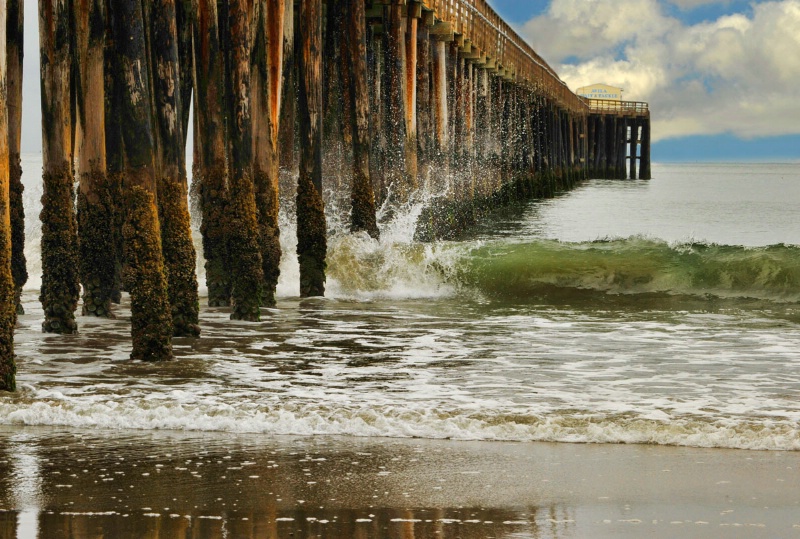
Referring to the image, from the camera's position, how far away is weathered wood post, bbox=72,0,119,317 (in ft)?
30.8

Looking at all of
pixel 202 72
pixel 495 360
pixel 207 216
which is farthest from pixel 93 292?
pixel 495 360

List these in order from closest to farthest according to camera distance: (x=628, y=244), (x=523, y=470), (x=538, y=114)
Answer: (x=523, y=470)
(x=628, y=244)
(x=538, y=114)

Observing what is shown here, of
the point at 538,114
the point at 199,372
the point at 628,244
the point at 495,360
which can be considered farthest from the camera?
the point at 538,114

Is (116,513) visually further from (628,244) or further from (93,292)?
(628,244)

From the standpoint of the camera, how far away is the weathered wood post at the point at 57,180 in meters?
9.42

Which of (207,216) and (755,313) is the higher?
(207,216)

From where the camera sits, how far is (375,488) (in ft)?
16.4

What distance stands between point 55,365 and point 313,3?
5.15 metres

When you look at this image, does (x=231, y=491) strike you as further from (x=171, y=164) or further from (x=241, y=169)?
(x=241, y=169)

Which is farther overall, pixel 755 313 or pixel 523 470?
pixel 755 313

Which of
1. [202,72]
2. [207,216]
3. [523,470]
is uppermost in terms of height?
[202,72]

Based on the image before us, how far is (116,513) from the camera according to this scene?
4.61m

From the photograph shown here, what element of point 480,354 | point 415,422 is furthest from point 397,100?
point 415,422

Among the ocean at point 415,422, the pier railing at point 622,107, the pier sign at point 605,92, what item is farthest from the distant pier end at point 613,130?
the pier sign at point 605,92
